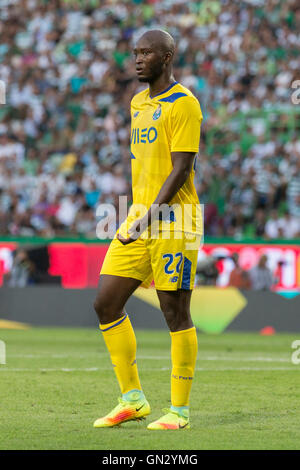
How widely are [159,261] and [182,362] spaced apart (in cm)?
67

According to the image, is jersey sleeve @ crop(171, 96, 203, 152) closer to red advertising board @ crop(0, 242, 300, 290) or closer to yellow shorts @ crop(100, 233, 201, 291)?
yellow shorts @ crop(100, 233, 201, 291)

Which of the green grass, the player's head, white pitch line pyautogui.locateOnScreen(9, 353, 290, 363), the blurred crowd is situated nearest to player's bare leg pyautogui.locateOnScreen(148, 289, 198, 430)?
the green grass

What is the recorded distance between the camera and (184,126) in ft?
19.0

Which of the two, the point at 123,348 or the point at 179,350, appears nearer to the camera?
the point at 179,350

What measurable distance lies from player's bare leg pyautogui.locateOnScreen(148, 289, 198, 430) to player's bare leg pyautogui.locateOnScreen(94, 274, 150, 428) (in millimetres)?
209

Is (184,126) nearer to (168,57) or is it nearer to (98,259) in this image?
(168,57)

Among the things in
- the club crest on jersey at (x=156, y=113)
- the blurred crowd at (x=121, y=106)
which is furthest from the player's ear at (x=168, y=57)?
the blurred crowd at (x=121, y=106)

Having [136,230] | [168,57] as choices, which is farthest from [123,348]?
[168,57]

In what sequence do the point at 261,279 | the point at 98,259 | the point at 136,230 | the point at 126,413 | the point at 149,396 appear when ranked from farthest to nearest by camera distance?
the point at 98,259 → the point at 261,279 → the point at 149,396 → the point at 126,413 → the point at 136,230

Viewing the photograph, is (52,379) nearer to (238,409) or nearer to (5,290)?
(238,409)

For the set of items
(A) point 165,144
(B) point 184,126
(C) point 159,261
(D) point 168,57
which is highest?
(D) point 168,57

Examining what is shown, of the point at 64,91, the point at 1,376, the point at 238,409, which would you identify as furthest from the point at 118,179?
the point at 238,409

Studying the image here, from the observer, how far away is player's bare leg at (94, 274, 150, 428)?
19.6 ft

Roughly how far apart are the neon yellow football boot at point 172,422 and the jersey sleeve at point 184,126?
1.69 metres
